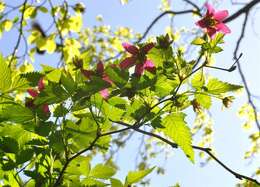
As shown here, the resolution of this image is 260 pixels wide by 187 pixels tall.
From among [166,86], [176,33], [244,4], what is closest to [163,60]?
[166,86]

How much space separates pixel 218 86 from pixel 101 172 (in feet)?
1.31

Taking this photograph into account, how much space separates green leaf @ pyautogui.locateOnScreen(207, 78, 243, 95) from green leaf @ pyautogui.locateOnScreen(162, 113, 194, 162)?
111mm

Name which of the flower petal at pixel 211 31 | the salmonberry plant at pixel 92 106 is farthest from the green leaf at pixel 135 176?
the flower petal at pixel 211 31

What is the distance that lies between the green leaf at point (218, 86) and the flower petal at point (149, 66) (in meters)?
0.17

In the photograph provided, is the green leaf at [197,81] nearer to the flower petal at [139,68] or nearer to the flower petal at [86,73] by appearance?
the flower petal at [139,68]

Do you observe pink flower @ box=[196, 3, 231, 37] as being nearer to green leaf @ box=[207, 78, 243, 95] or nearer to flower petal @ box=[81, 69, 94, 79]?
green leaf @ box=[207, 78, 243, 95]

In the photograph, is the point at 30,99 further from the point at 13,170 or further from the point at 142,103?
the point at 142,103

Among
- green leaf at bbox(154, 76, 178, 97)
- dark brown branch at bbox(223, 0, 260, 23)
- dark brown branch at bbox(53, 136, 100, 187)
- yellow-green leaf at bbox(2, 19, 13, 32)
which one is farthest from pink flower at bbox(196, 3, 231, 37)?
dark brown branch at bbox(223, 0, 260, 23)

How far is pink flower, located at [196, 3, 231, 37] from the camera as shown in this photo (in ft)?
4.25

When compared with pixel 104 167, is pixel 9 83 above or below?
above

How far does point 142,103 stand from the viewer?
3.64 ft

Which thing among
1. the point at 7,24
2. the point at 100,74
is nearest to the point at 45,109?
the point at 100,74

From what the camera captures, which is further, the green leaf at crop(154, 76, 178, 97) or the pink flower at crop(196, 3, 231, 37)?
the pink flower at crop(196, 3, 231, 37)

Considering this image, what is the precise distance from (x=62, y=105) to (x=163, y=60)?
11.1 inches
